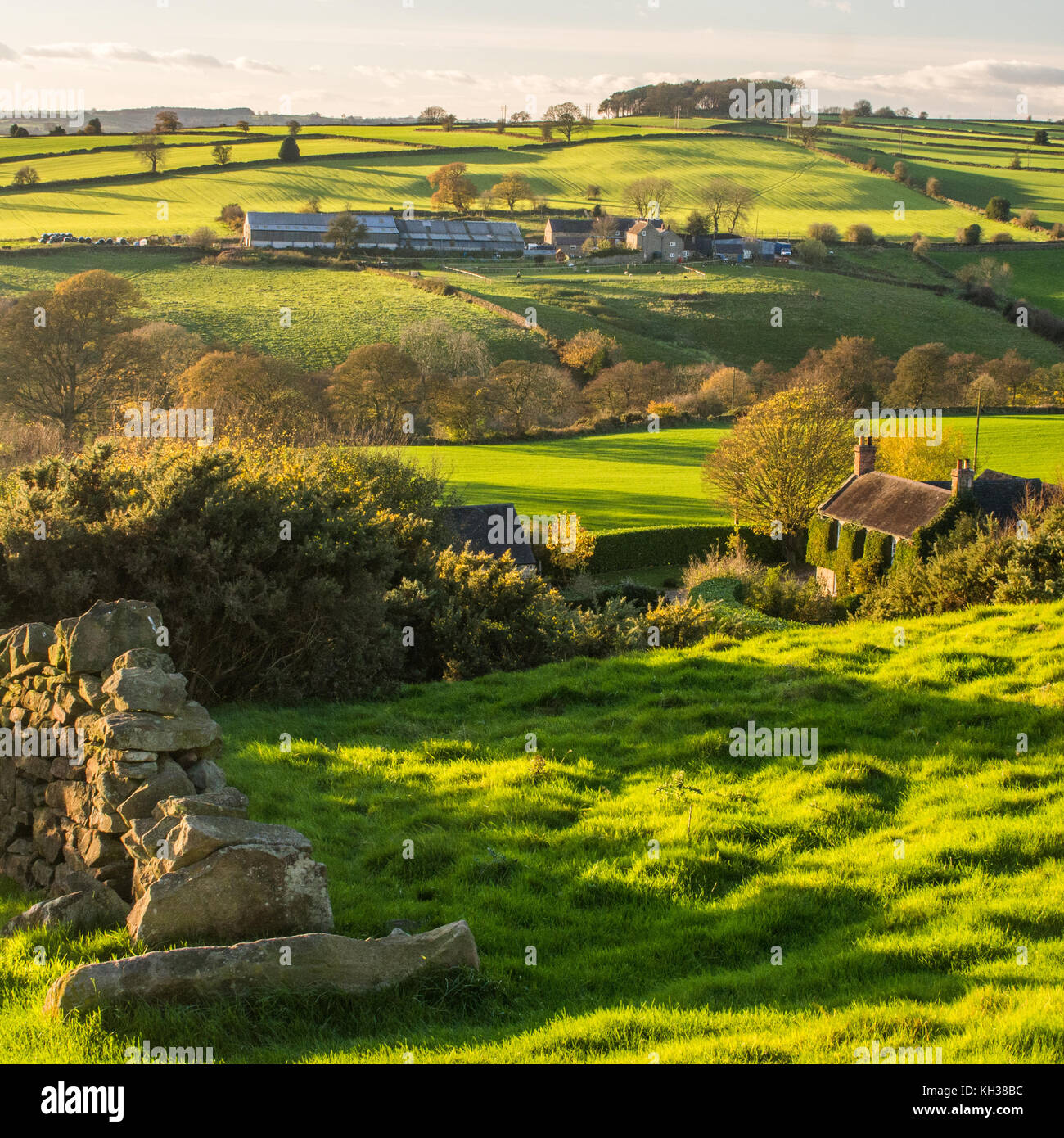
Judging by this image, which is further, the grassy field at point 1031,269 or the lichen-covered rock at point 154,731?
the grassy field at point 1031,269

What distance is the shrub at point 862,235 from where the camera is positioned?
13350cm

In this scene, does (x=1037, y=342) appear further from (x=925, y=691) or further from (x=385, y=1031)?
(x=385, y=1031)

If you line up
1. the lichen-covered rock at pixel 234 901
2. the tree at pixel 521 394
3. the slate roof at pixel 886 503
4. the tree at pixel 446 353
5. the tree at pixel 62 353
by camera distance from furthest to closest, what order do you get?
the tree at pixel 446 353
the tree at pixel 521 394
the tree at pixel 62 353
the slate roof at pixel 886 503
the lichen-covered rock at pixel 234 901

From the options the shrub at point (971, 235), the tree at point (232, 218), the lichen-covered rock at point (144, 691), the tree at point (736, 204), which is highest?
the tree at point (736, 204)

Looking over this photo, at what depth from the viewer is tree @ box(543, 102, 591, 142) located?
618 ft

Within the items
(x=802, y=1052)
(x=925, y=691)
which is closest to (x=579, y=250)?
(x=925, y=691)

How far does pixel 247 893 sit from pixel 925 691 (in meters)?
10.3

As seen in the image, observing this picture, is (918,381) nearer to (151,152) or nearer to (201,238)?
(201,238)

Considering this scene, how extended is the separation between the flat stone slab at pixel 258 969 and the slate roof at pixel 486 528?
31649 millimetres

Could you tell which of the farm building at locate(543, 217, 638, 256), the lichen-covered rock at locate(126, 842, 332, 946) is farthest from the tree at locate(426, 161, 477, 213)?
the lichen-covered rock at locate(126, 842, 332, 946)

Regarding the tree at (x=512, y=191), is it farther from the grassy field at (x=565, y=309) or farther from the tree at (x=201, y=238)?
the tree at (x=201, y=238)

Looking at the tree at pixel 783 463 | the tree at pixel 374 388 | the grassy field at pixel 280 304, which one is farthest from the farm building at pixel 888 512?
the grassy field at pixel 280 304

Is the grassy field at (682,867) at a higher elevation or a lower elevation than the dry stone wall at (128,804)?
A: lower

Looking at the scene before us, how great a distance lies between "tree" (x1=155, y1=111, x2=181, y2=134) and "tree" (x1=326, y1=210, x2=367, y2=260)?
48.7 metres
